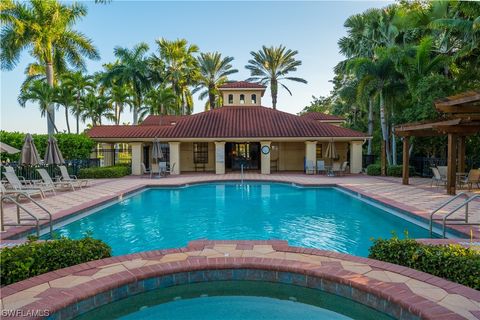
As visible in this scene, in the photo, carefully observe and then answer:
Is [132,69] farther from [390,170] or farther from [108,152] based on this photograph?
[390,170]

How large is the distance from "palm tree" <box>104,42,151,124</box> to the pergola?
27335 millimetres

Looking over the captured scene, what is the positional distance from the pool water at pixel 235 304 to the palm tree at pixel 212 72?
1354 inches

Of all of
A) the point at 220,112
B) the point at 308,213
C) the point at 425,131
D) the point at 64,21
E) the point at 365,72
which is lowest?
the point at 308,213

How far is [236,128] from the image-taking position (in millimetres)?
23031

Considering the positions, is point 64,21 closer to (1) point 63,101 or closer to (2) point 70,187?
(1) point 63,101

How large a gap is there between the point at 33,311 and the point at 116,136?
20166mm

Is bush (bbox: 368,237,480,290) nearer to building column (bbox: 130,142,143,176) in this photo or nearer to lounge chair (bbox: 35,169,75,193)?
lounge chair (bbox: 35,169,75,193)

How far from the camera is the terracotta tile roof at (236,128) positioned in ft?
72.3

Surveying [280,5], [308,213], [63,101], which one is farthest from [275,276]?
[63,101]

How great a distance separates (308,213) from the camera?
10625 mm

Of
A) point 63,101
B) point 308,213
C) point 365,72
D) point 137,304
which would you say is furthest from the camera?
point 63,101

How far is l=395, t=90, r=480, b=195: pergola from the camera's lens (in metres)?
8.56

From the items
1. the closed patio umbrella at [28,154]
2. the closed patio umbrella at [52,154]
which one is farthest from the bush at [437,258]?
the closed patio umbrella at [52,154]

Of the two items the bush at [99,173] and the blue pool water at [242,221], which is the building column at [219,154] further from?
the blue pool water at [242,221]
